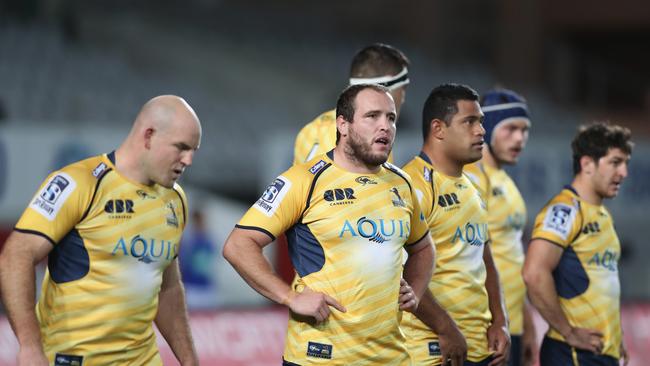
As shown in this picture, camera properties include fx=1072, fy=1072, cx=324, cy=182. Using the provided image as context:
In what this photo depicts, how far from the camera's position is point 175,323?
5062 millimetres

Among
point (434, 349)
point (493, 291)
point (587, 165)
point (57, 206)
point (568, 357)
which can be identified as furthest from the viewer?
point (587, 165)

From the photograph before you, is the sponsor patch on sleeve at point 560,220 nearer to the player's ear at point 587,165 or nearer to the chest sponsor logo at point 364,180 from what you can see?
the player's ear at point 587,165

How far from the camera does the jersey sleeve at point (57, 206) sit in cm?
441

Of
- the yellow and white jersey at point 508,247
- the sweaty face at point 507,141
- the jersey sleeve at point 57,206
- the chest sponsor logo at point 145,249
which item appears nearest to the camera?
the jersey sleeve at point 57,206

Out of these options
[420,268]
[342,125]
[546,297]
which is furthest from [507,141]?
[342,125]

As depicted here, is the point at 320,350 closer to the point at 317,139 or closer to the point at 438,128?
the point at 438,128

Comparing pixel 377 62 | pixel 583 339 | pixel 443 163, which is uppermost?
pixel 377 62

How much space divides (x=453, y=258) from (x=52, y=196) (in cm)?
202

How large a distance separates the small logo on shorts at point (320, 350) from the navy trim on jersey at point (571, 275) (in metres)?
2.20

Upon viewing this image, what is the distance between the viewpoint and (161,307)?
199 inches

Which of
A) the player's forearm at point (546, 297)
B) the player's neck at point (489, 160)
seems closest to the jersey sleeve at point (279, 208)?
the player's forearm at point (546, 297)

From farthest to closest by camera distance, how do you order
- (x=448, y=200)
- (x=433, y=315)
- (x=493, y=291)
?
(x=493, y=291) → (x=448, y=200) → (x=433, y=315)

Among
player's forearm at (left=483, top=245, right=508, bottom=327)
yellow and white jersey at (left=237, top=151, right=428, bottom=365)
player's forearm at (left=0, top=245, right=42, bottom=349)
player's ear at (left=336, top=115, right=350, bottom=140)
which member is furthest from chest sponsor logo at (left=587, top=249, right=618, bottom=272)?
player's forearm at (left=0, top=245, right=42, bottom=349)

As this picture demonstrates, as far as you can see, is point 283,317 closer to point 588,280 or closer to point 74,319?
point 588,280
